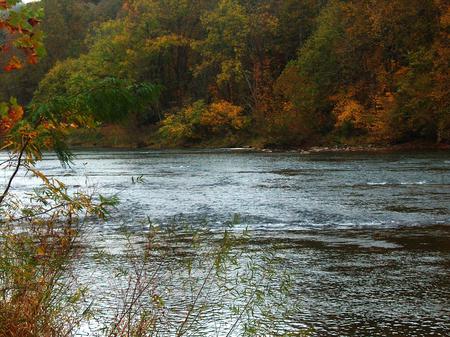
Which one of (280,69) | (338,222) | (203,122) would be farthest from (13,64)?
(280,69)

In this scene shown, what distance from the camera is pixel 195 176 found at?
98.7 feet

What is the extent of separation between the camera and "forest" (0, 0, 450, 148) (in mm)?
49406

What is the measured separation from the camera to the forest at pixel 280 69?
49.4m

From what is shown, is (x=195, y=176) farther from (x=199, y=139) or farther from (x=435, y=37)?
(x=199, y=139)

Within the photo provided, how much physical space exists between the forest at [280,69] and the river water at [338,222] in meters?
11.5

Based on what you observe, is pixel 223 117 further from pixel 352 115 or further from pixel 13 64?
pixel 13 64

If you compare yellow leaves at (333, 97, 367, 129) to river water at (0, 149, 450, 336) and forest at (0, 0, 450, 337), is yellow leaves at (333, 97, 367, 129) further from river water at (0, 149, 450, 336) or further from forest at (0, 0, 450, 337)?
river water at (0, 149, 450, 336)

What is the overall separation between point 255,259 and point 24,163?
24.0 feet

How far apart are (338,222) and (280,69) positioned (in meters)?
54.4

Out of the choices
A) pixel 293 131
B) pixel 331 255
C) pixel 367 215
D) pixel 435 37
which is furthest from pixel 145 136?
pixel 331 255

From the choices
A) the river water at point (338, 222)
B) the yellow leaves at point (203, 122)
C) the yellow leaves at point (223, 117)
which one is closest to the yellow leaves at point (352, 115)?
the yellow leaves at point (203, 122)

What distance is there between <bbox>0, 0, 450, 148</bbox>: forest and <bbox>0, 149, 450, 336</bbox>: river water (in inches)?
451

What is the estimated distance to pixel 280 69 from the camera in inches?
2744

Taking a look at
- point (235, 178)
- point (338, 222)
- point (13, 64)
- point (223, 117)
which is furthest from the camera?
point (223, 117)
